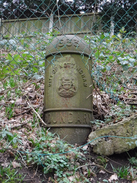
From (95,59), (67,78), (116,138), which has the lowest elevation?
(116,138)

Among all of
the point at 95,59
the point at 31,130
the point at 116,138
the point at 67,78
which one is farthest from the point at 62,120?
the point at 95,59

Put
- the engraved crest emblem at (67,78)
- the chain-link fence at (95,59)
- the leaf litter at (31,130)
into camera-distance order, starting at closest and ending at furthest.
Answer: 1. the leaf litter at (31,130)
2. the engraved crest emblem at (67,78)
3. the chain-link fence at (95,59)

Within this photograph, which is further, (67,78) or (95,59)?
(95,59)

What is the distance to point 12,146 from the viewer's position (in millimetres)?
2168

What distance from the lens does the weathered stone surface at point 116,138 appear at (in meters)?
2.27

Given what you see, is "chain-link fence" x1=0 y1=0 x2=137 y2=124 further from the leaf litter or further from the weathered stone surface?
the weathered stone surface

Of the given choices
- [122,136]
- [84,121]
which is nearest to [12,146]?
[84,121]

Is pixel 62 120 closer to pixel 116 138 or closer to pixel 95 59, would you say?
pixel 116 138

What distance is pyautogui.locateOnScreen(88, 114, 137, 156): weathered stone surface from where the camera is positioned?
7.45ft

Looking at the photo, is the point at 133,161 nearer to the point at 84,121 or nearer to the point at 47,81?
the point at 84,121

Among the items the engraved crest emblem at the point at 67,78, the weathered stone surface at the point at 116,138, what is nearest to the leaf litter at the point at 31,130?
the weathered stone surface at the point at 116,138

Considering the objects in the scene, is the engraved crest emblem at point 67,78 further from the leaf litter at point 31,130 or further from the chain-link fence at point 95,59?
the leaf litter at point 31,130

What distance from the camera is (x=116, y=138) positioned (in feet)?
7.55

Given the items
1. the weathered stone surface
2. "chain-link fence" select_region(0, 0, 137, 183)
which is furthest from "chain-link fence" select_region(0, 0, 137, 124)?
the weathered stone surface
